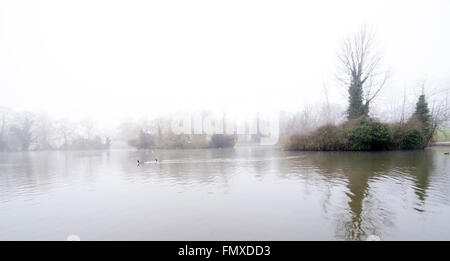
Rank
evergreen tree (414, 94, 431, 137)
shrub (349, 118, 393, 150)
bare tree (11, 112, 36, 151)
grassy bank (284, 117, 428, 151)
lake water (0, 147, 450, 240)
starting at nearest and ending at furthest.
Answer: lake water (0, 147, 450, 240), shrub (349, 118, 393, 150), grassy bank (284, 117, 428, 151), evergreen tree (414, 94, 431, 137), bare tree (11, 112, 36, 151)

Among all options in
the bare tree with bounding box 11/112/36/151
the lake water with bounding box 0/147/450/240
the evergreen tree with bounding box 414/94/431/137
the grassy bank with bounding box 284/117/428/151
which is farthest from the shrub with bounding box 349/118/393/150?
the bare tree with bounding box 11/112/36/151

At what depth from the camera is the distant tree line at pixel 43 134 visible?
3809 cm

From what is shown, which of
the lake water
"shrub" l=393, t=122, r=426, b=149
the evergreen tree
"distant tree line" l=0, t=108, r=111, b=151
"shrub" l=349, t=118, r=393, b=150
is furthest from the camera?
"distant tree line" l=0, t=108, r=111, b=151

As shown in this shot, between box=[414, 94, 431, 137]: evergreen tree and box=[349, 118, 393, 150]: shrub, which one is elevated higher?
box=[414, 94, 431, 137]: evergreen tree

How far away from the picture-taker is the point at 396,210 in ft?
13.2

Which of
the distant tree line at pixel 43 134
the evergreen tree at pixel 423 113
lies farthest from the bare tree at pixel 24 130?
the evergreen tree at pixel 423 113

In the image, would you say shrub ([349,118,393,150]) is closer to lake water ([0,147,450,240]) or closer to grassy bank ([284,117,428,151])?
grassy bank ([284,117,428,151])

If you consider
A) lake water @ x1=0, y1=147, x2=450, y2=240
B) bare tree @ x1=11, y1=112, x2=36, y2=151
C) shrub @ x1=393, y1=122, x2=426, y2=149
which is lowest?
lake water @ x1=0, y1=147, x2=450, y2=240

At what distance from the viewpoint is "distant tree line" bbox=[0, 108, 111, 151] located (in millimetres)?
38094
